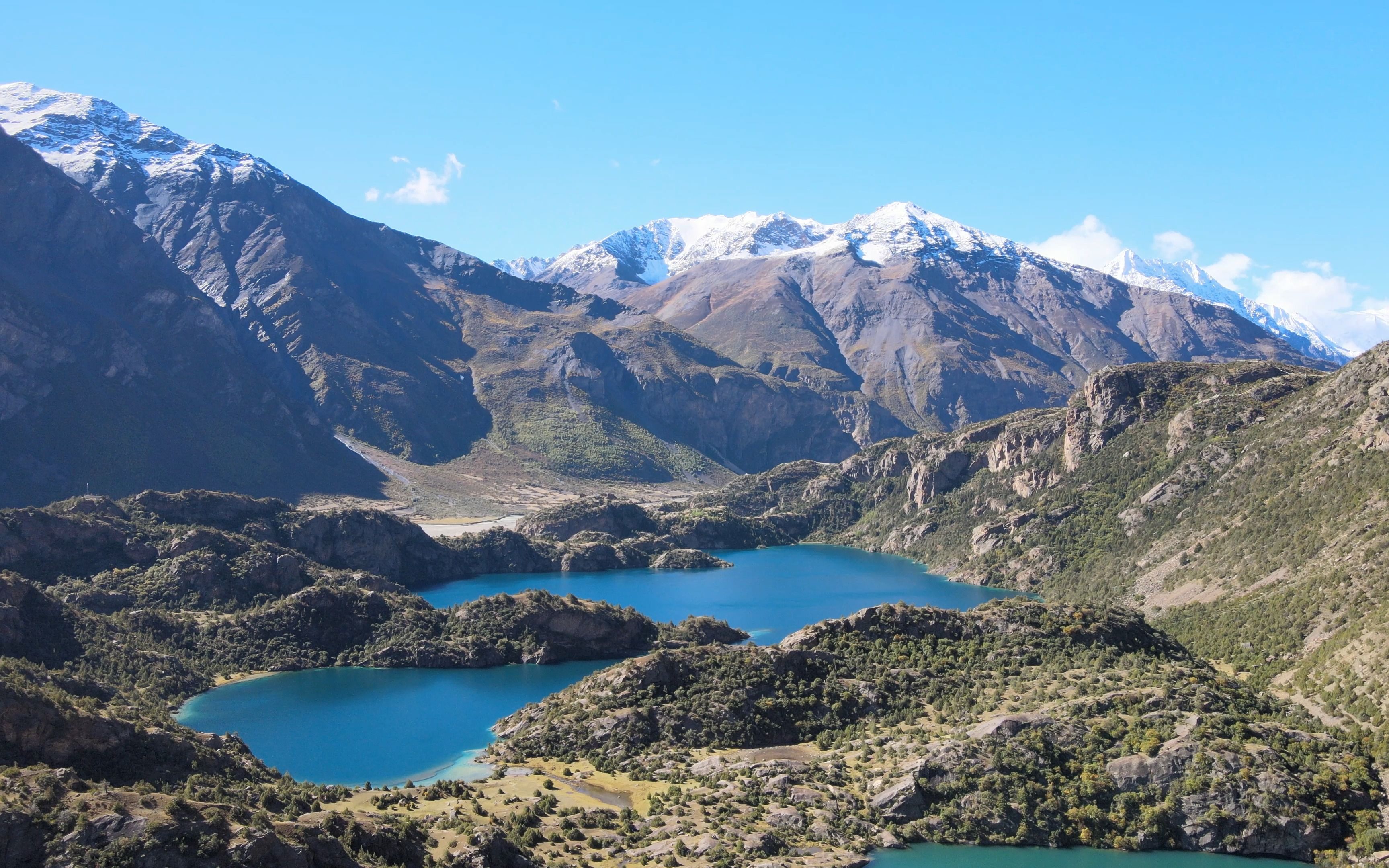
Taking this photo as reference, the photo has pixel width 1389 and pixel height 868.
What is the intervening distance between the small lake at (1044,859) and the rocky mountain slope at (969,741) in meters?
0.59

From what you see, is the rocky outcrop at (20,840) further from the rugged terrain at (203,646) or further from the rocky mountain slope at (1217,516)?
the rocky mountain slope at (1217,516)

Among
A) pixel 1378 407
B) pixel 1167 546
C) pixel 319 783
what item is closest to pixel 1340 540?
pixel 1378 407

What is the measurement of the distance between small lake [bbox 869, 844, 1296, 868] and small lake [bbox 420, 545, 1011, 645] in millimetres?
56982

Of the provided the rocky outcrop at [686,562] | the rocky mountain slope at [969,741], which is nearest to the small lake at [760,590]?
the rocky outcrop at [686,562]

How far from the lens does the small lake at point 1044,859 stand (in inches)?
2416

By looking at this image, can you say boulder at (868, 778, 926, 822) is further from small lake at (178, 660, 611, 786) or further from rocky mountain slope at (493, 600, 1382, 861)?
small lake at (178, 660, 611, 786)

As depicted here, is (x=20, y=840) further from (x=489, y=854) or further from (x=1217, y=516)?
(x=1217, y=516)

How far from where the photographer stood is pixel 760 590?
16550cm

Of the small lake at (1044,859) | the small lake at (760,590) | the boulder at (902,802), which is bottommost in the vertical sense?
the small lake at (1044,859)

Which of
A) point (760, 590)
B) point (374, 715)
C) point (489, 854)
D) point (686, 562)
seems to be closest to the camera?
point (489, 854)

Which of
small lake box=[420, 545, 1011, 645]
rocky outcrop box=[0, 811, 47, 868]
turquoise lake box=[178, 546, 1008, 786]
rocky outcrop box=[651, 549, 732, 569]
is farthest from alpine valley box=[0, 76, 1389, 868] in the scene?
rocky outcrop box=[651, 549, 732, 569]

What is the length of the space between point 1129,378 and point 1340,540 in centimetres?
7204

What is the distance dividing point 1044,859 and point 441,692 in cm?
5670

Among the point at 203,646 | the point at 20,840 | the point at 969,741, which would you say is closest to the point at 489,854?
the point at 20,840
